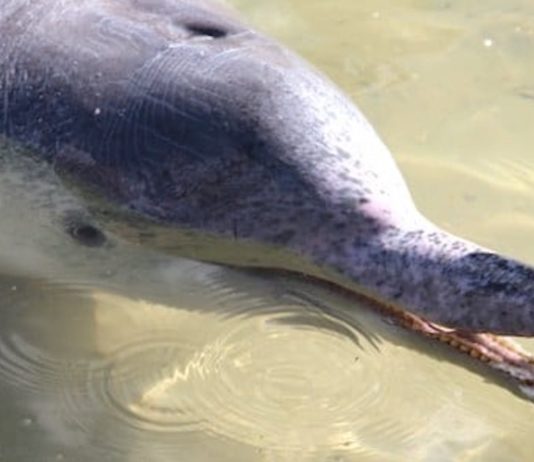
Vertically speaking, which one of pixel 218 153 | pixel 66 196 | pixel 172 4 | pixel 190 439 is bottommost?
pixel 190 439

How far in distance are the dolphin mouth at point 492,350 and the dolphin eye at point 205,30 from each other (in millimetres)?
708

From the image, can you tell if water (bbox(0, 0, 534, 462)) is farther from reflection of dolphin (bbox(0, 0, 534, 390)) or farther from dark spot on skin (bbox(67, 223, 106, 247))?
reflection of dolphin (bbox(0, 0, 534, 390))

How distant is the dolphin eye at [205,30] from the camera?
315cm

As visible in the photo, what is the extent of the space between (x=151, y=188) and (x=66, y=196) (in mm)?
273

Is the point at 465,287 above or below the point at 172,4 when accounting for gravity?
below

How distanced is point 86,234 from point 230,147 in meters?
0.50

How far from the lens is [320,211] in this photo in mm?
2844

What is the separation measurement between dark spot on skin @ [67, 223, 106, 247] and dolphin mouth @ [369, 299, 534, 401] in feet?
2.31

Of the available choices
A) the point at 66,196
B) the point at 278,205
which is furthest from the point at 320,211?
the point at 66,196

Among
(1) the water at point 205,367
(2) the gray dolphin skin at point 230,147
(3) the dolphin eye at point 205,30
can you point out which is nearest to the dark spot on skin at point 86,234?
(1) the water at point 205,367

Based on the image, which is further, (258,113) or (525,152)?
(525,152)

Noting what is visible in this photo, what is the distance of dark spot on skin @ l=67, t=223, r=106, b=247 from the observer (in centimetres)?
322

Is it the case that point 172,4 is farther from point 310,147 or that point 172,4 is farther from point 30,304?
point 30,304

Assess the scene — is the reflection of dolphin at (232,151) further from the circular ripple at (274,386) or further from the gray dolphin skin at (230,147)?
the circular ripple at (274,386)
